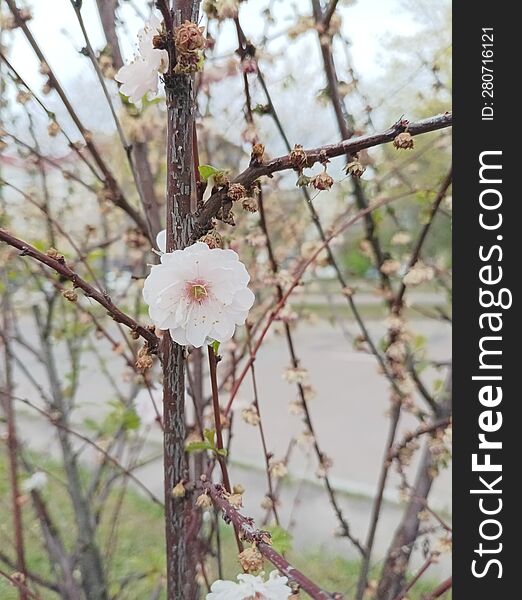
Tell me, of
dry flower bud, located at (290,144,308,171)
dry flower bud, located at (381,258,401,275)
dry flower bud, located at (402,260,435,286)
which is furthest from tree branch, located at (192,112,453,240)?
dry flower bud, located at (381,258,401,275)

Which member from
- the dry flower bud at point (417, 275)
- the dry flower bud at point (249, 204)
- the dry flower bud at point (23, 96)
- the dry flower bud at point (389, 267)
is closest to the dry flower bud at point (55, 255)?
the dry flower bud at point (249, 204)

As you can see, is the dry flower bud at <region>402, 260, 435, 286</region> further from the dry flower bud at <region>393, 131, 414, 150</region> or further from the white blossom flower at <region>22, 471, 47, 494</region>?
the white blossom flower at <region>22, 471, 47, 494</region>

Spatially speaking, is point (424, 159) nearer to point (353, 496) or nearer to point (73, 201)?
point (73, 201)

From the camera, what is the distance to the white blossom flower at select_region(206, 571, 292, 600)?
0.37 meters

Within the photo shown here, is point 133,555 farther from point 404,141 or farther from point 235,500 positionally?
point 404,141

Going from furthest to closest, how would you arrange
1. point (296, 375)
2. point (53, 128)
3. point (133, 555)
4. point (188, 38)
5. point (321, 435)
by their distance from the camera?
point (321, 435)
point (133, 555)
point (296, 375)
point (53, 128)
point (188, 38)

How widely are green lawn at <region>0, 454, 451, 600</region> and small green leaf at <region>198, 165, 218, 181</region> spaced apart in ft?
1.29

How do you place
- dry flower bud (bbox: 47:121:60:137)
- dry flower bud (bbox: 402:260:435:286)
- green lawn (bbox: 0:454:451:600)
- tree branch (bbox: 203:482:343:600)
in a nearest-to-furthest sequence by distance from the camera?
tree branch (bbox: 203:482:343:600) → dry flower bud (bbox: 47:121:60:137) → dry flower bud (bbox: 402:260:435:286) → green lawn (bbox: 0:454:451:600)

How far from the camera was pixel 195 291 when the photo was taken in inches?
15.4

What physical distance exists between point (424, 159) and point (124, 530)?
986mm

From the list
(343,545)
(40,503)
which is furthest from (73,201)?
(343,545)

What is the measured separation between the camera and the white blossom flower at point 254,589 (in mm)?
371

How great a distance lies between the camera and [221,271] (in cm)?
39

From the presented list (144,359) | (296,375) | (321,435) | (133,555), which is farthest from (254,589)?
(321,435)
